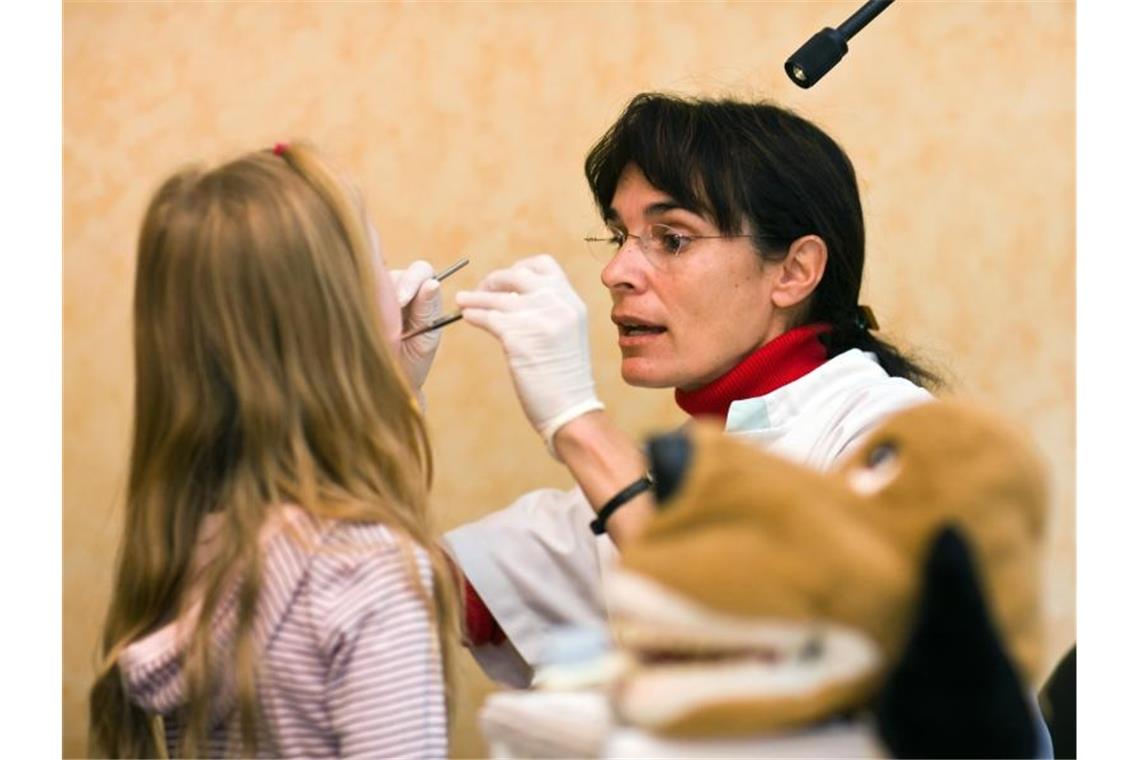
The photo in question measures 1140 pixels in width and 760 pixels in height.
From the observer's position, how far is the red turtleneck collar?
1862 millimetres

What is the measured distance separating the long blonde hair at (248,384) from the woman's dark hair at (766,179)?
2.36 feet

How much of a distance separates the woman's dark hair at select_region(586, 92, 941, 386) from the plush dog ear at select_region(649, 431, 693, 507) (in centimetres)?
105

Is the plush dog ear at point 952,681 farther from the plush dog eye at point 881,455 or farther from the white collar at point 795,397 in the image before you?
the white collar at point 795,397

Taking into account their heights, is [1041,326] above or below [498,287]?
below

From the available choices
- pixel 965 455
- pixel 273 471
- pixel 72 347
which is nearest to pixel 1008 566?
pixel 965 455

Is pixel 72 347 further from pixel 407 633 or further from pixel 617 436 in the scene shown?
pixel 407 633

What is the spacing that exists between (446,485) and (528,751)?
5.25 feet

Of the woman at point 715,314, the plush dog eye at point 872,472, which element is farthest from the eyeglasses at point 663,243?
the plush dog eye at point 872,472

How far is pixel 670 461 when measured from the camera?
33.7 inches

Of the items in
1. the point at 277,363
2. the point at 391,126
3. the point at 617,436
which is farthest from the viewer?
the point at 391,126

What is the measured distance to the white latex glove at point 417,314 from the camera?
180 centimetres

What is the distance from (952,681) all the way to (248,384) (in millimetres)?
619

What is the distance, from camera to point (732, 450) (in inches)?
31.4

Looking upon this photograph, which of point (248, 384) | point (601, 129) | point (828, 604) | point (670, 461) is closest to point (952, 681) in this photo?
point (828, 604)
